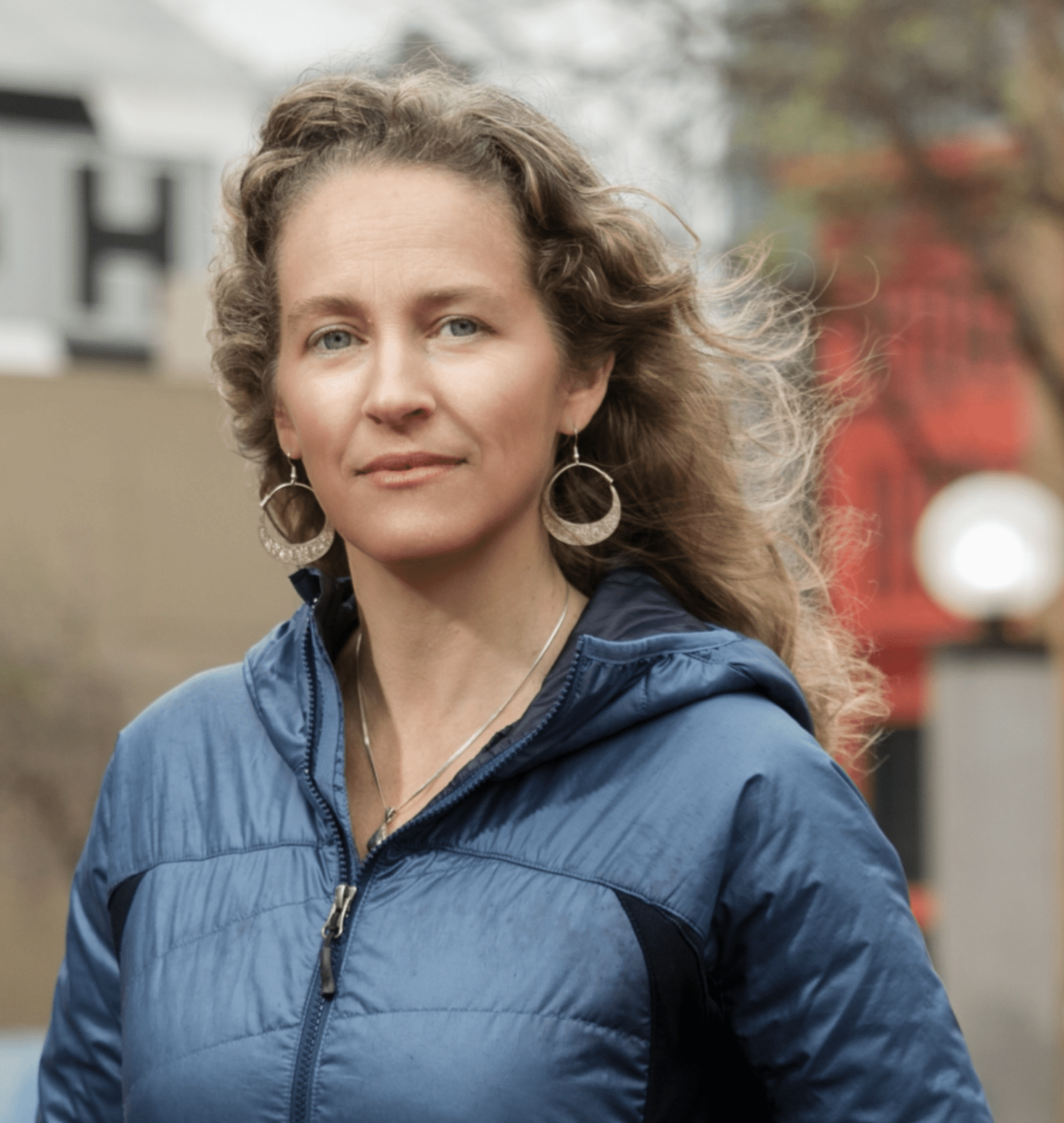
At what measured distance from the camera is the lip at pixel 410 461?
1876 millimetres

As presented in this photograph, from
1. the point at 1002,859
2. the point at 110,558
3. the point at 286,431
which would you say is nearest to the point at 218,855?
the point at 286,431

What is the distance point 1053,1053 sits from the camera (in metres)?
6.84

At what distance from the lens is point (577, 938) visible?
5.63 ft

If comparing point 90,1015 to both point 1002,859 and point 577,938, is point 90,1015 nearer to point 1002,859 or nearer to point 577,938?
point 577,938

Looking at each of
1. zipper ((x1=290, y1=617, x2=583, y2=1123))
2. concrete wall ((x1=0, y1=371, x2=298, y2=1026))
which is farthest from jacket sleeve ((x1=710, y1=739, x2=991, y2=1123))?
concrete wall ((x1=0, y1=371, x2=298, y2=1026))

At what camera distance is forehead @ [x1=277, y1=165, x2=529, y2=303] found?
189 centimetres

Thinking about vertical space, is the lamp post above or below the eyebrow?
below

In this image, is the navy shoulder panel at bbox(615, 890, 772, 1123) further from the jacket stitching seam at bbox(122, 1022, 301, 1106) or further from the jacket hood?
the jacket stitching seam at bbox(122, 1022, 301, 1106)

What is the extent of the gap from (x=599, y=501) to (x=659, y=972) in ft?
2.17

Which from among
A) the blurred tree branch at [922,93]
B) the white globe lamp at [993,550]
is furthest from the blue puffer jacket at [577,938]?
the blurred tree branch at [922,93]

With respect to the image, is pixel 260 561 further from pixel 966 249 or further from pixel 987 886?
pixel 987 886

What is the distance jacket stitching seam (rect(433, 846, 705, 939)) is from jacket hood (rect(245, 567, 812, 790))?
0.22ft

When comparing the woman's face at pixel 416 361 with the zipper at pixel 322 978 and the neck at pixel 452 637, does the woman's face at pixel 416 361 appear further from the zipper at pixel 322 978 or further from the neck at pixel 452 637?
the zipper at pixel 322 978

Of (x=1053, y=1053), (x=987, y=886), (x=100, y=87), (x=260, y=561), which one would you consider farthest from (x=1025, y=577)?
(x=100, y=87)
